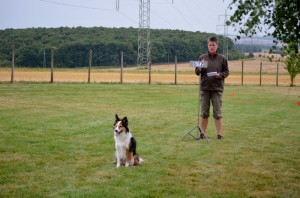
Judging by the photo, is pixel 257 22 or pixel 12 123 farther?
pixel 12 123

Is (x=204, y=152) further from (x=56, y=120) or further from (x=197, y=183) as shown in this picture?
(x=56, y=120)

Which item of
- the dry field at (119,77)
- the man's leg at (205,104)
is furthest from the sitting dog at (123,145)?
the dry field at (119,77)

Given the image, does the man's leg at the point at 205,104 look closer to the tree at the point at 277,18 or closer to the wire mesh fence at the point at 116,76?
the tree at the point at 277,18

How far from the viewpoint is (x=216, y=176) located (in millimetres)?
7984

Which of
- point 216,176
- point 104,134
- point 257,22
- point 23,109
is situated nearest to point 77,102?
point 23,109

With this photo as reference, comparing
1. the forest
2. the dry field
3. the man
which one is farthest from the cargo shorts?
the forest

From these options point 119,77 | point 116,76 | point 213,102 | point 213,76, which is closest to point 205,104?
point 213,102

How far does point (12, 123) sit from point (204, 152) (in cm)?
590

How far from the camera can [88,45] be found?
74938mm

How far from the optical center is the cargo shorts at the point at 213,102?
38.7ft

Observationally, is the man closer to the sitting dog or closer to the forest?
the sitting dog

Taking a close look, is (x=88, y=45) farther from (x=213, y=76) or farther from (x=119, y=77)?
(x=213, y=76)

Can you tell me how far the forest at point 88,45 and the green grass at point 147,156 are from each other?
29.1 m

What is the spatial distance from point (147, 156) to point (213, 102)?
10.4 feet
